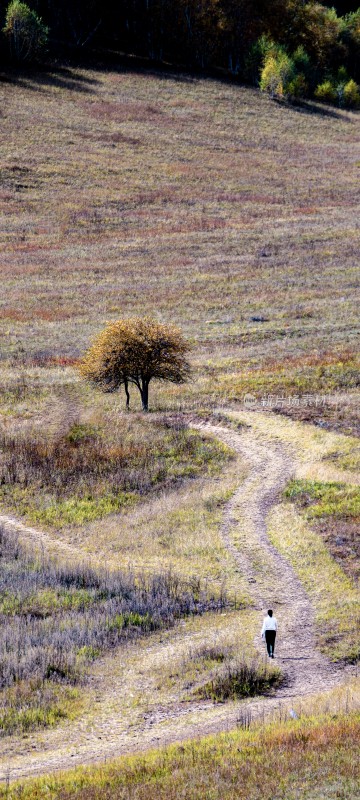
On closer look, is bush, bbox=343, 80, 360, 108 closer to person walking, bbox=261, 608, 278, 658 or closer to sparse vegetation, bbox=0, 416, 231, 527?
sparse vegetation, bbox=0, 416, 231, 527

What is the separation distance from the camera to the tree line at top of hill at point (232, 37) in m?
117

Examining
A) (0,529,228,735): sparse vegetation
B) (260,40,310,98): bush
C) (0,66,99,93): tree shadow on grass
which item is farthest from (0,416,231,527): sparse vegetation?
(260,40,310,98): bush

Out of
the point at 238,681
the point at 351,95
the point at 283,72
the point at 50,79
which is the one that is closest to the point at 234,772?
the point at 238,681

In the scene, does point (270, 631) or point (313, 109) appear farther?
point (313, 109)

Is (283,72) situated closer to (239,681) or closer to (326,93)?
(326,93)

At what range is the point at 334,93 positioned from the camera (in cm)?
11794

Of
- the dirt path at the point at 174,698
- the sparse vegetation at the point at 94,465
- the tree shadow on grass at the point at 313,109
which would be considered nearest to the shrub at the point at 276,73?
the tree shadow on grass at the point at 313,109

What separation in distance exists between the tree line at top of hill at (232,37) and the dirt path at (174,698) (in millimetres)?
103669

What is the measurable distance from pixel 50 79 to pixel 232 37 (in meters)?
30.0

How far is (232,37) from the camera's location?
119250mm

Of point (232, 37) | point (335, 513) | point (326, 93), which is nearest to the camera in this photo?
point (335, 513)

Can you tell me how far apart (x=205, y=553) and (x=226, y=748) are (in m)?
9.71

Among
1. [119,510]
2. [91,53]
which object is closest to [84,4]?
[91,53]

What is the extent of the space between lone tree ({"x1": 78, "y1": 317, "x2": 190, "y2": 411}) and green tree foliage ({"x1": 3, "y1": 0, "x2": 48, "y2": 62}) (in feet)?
277
